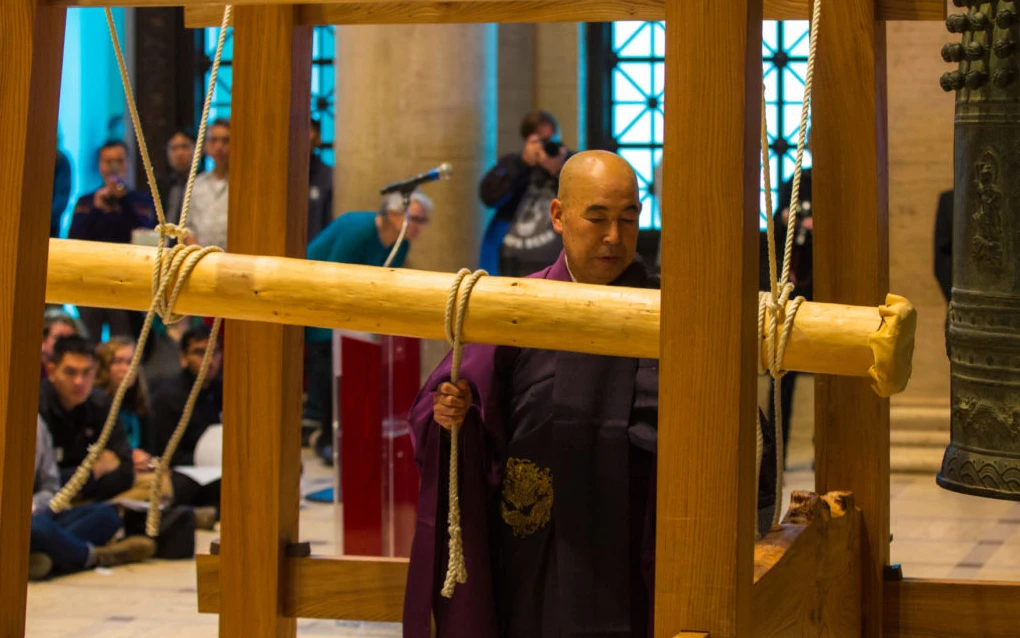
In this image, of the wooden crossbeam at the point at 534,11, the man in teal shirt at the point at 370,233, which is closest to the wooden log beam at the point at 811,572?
the wooden crossbeam at the point at 534,11

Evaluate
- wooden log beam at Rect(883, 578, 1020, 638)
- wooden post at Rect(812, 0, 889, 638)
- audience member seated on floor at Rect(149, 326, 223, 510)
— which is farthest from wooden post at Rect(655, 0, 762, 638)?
audience member seated on floor at Rect(149, 326, 223, 510)

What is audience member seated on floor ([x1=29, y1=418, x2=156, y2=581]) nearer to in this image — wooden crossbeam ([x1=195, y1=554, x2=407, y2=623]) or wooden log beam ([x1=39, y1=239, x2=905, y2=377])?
wooden crossbeam ([x1=195, y1=554, x2=407, y2=623])

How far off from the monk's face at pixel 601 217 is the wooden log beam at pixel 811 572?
62cm

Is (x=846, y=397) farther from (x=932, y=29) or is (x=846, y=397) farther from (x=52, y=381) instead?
(x=932, y=29)

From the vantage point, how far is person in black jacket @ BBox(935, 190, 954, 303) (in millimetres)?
7691

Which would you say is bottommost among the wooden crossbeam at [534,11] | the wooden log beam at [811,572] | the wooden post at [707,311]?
the wooden log beam at [811,572]

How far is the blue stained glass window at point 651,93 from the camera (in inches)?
385

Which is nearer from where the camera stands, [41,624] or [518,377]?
[518,377]

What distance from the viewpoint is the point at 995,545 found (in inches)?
249

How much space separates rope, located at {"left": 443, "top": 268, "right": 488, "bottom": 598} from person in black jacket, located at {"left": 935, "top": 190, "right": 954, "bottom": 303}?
197 inches

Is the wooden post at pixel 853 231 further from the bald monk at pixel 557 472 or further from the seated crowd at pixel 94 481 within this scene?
the seated crowd at pixel 94 481

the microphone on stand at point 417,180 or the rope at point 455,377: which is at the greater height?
the microphone on stand at point 417,180

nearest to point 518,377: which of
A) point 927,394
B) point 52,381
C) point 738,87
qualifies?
point 738,87

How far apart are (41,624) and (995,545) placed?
147 inches
